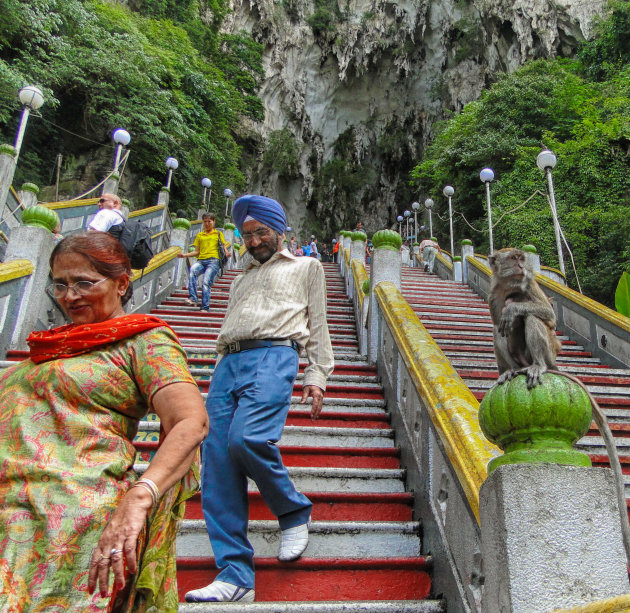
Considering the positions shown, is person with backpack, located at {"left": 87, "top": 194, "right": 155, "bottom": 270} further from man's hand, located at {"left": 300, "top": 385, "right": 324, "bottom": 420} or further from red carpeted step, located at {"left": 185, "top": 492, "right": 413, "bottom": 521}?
man's hand, located at {"left": 300, "top": 385, "right": 324, "bottom": 420}

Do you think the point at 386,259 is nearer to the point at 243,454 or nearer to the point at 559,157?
the point at 243,454

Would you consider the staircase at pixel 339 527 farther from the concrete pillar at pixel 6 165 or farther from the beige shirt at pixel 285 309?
the concrete pillar at pixel 6 165

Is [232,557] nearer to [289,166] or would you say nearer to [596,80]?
[596,80]

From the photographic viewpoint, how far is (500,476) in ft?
5.23

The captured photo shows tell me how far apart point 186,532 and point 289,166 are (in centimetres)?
2877

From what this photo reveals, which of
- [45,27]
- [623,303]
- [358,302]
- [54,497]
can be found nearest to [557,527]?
[54,497]

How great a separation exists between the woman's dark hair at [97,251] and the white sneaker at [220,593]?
55.7 inches

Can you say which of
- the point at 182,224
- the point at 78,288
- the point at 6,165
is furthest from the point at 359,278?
the point at 6,165

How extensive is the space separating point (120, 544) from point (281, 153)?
29.9 metres

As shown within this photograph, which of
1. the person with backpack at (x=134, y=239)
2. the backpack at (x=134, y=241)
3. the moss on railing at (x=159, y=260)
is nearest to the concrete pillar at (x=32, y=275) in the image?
the person with backpack at (x=134, y=239)

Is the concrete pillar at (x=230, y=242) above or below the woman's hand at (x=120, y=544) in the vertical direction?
above

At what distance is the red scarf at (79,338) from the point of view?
137 centimetres

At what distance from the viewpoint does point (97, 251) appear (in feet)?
4.90

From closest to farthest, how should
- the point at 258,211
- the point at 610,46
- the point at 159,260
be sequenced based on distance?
the point at 258,211
the point at 159,260
the point at 610,46
